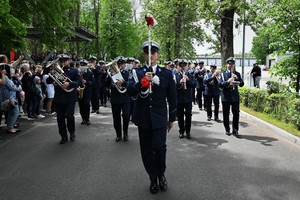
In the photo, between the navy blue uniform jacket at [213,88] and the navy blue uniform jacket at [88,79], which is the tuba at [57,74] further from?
the navy blue uniform jacket at [213,88]

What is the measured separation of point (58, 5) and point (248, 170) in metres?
9.19

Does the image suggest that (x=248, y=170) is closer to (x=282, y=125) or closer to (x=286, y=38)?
(x=282, y=125)

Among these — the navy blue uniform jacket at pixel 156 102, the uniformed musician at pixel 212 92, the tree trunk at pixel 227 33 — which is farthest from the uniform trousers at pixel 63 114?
the tree trunk at pixel 227 33

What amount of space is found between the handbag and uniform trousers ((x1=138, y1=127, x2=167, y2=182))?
5157 millimetres

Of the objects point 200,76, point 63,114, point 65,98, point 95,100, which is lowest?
point 63,114

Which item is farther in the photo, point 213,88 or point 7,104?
point 213,88

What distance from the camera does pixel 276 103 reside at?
9758 mm

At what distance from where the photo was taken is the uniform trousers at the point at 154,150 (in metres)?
4.48

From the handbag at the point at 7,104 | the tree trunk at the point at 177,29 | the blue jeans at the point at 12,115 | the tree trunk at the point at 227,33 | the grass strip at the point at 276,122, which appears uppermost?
the tree trunk at the point at 177,29

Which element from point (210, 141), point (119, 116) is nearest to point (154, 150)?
point (210, 141)

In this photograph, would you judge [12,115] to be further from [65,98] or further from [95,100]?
[95,100]

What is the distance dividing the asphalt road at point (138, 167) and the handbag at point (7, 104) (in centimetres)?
75

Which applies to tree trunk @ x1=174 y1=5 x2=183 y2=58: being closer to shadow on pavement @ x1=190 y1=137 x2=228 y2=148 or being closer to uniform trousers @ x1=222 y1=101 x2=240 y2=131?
uniform trousers @ x1=222 y1=101 x2=240 y2=131

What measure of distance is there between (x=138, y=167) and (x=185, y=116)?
2851 mm
